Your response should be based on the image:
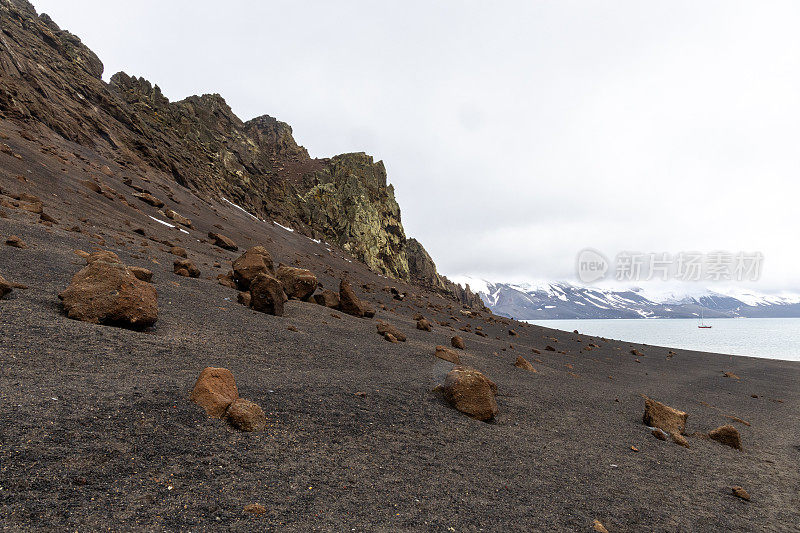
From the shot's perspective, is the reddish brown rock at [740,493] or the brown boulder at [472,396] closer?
the reddish brown rock at [740,493]

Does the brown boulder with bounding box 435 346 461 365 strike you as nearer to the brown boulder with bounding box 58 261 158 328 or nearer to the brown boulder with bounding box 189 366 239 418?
the brown boulder with bounding box 189 366 239 418

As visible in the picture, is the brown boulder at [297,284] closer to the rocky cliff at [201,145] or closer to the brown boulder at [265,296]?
the brown boulder at [265,296]

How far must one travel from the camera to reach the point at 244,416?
4309 millimetres

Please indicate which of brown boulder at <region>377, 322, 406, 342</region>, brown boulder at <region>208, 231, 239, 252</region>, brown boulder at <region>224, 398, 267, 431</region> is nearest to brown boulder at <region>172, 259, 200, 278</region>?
brown boulder at <region>377, 322, 406, 342</region>

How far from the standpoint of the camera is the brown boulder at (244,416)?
4289 mm

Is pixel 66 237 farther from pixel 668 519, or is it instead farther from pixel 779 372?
pixel 779 372

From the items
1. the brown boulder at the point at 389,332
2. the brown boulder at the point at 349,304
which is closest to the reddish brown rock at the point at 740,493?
the brown boulder at the point at 389,332

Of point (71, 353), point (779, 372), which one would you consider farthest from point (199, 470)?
point (779, 372)

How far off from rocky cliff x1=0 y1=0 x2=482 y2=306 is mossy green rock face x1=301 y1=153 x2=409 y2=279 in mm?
219

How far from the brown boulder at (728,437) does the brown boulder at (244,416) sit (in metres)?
10.4

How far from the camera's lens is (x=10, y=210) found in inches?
482

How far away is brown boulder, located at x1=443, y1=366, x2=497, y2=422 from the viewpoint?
6797mm

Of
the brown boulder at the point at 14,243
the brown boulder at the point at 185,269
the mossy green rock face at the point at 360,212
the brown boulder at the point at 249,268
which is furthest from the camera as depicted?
the mossy green rock face at the point at 360,212

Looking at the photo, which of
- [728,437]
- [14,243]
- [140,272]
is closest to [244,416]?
[140,272]
